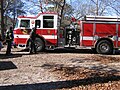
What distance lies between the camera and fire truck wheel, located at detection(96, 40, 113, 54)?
22828 millimetres

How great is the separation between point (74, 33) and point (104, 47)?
2.33 meters

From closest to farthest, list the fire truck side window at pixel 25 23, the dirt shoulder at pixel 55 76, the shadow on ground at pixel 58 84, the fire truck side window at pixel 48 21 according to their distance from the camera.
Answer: the shadow on ground at pixel 58 84 → the dirt shoulder at pixel 55 76 → the fire truck side window at pixel 48 21 → the fire truck side window at pixel 25 23

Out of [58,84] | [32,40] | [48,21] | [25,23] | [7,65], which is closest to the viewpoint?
[58,84]

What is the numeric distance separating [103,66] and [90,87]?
5.66 metres

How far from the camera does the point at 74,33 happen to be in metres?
23.5

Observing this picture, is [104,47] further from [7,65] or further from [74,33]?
[7,65]

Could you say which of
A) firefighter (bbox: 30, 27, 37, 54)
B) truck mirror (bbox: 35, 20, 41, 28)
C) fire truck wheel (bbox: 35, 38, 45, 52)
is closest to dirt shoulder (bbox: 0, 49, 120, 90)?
firefighter (bbox: 30, 27, 37, 54)

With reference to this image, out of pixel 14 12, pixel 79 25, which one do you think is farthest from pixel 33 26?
pixel 14 12

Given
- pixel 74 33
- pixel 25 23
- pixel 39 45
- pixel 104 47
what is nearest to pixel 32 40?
pixel 39 45

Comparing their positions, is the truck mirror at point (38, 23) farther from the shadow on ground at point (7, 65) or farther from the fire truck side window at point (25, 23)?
the shadow on ground at point (7, 65)

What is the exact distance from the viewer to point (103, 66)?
15805mm

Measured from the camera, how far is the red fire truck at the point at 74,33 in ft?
74.2

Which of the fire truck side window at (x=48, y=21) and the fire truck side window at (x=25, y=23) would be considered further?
the fire truck side window at (x=25, y=23)

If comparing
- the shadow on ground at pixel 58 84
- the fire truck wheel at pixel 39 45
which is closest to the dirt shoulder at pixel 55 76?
the shadow on ground at pixel 58 84
